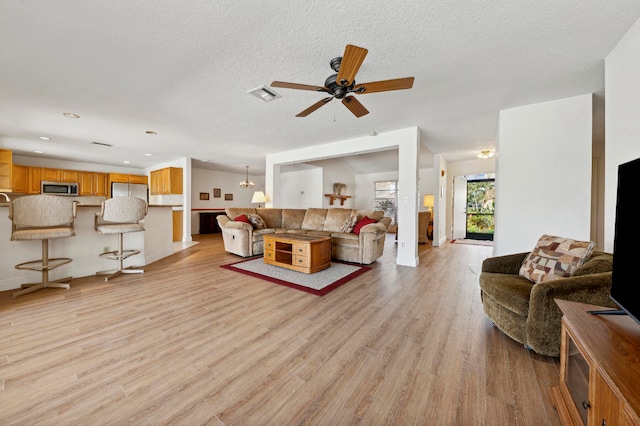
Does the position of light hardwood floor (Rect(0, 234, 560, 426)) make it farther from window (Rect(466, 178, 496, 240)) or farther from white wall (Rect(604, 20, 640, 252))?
window (Rect(466, 178, 496, 240))

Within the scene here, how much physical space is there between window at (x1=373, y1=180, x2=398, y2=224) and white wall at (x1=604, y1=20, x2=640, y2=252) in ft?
22.2

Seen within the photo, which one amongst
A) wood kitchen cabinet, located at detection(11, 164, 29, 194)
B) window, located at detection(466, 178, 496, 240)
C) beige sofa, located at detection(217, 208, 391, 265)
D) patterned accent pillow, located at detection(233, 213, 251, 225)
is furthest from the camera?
window, located at detection(466, 178, 496, 240)

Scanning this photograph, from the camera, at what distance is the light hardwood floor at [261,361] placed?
120 cm

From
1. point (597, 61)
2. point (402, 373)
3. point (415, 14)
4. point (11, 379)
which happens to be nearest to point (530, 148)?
point (597, 61)

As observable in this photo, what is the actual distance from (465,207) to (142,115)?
9.10 meters

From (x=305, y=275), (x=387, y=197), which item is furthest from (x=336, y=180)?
(x=305, y=275)

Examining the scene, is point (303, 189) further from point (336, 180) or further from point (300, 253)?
point (300, 253)

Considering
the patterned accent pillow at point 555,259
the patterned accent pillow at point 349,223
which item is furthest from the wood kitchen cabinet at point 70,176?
the patterned accent pillow at point 555,259

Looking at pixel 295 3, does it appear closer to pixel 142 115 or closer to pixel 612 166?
pixel 612 166

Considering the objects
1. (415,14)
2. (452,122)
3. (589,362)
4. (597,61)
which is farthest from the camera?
(452,122)

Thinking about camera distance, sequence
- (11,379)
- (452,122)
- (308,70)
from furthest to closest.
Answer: (452,122) → (308,70) → (11,379)

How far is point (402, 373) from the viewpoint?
1490mm

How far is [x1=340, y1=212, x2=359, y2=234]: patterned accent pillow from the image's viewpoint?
4.69 meters

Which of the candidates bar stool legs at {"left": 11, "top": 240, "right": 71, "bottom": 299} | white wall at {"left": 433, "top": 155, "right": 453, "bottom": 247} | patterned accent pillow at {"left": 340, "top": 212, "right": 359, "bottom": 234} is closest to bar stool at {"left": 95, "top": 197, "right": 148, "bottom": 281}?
bar stool legs at {"left": 11, "top": 240, "right": 71, "bottom": 299}
